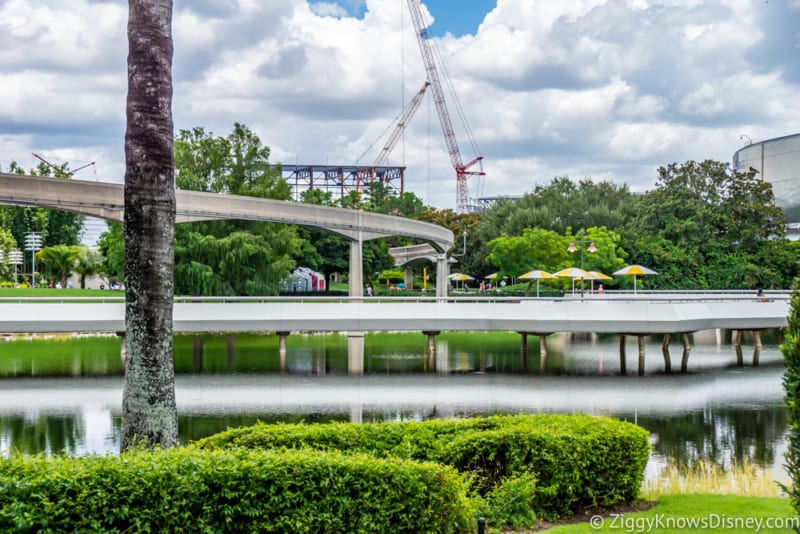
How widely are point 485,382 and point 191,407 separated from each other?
10.7 meters

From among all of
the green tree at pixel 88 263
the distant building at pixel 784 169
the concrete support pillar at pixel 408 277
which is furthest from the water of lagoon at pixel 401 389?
the concrete support pillar at pixel 408 277

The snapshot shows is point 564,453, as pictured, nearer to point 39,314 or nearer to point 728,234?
point 39,314

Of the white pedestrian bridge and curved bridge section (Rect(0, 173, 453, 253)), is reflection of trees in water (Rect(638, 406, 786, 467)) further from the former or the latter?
curved bridge section (Rect(0, 173, 453, 253))

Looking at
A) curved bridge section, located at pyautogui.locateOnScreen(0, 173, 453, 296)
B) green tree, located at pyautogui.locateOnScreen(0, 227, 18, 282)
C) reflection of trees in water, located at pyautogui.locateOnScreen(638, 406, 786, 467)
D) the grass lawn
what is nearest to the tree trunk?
the grass lawn

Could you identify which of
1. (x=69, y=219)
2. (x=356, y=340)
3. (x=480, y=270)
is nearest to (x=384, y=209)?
(x=480, y=270)

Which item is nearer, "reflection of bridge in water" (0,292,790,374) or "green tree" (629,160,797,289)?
"reflection of bridge in water" (0,292,790,374)

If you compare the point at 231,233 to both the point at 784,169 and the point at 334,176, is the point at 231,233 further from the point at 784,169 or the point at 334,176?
the point at 334,176

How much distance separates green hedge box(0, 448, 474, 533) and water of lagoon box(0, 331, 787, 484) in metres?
10.7

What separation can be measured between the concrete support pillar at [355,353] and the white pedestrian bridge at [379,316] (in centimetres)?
160

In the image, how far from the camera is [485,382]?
28656 mm

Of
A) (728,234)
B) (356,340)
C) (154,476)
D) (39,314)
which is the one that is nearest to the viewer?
(154,476)

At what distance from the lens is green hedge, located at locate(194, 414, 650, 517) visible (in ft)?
30.3

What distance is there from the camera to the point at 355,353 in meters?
37.1

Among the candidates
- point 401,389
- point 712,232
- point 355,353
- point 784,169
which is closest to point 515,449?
point 401,389
